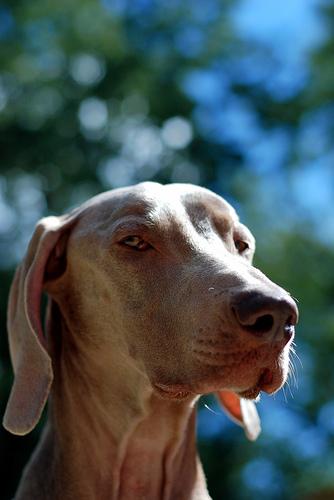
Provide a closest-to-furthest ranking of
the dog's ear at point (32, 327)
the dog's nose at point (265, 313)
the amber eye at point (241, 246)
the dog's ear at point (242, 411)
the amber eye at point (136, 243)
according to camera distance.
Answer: the dog's nose at point (265, 313)
the amber eye at point (136, 243)
the dog's ear at point (32, 327)
the amber eye at point (241, 246)
the dog's ear at point (242, 411)

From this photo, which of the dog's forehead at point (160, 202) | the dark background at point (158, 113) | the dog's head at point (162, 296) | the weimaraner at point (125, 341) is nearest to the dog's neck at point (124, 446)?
the weimaraner at point (125, 341)

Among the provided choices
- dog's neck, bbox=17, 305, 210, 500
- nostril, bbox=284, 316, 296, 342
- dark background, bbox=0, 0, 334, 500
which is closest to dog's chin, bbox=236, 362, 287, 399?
nostril, bbox=284, 316, 296, 342

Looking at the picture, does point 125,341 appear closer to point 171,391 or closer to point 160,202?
point 171,391

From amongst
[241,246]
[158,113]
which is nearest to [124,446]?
[241,246]

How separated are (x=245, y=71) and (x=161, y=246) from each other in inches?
661

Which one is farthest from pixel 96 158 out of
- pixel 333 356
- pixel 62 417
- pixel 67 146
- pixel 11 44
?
pixel 62 417

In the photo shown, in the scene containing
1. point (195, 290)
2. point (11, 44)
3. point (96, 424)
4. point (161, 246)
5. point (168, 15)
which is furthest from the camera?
point (168, 15)

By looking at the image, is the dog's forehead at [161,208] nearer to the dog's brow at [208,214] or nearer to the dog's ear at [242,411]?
the dog's brow at [208,214]

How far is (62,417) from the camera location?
3.18 meters

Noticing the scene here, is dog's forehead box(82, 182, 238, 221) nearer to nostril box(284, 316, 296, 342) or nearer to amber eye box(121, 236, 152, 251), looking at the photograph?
amber eye box(121, 236, 152, 251)

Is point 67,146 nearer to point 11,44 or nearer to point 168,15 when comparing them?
point 11,44

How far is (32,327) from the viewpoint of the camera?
3094mm

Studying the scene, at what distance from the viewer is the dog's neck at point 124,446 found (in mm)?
2992

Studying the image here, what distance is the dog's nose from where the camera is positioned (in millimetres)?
2385
